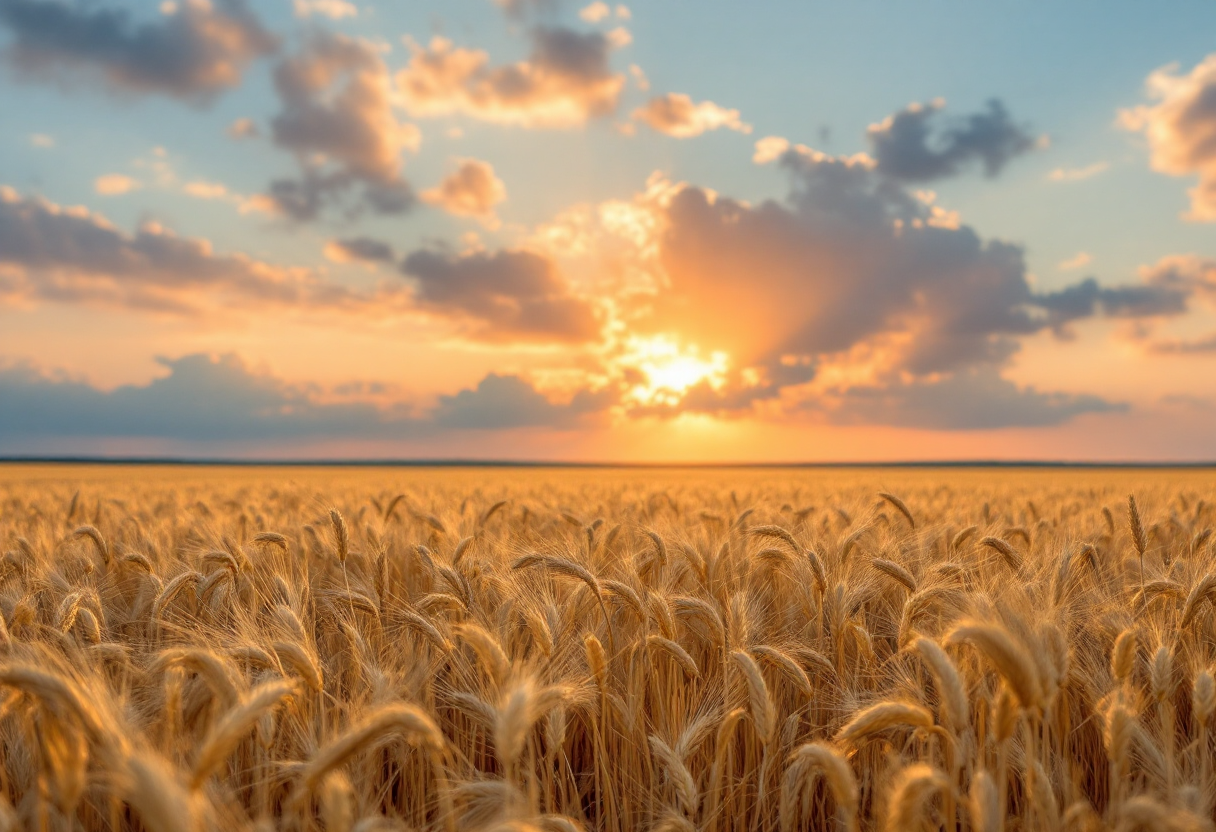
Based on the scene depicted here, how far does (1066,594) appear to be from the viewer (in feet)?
10.4

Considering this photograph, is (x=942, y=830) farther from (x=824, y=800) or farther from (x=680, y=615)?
(x=680, y=615)

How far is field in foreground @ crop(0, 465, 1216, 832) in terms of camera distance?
150cm

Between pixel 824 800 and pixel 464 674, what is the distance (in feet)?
4.39

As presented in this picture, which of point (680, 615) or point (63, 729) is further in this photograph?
point (680, 615)

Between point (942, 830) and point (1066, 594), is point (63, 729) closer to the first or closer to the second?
point (942, 830)

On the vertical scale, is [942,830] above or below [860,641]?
below

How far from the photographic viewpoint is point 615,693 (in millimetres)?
2643

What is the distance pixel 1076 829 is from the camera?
167 cm

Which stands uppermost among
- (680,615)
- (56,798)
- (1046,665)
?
(1046,665)

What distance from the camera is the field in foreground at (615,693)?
150 centimetres

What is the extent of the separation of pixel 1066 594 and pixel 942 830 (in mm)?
1513

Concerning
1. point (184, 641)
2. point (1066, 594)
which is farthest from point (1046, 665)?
point (184, 641)

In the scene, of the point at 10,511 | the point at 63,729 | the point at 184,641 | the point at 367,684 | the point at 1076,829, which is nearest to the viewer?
the point at 63,729

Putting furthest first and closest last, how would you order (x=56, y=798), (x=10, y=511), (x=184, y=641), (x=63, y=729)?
(x=10, y=511) → (x=184, y=641) → (x=56, y=798) → (x=63, y=729)
